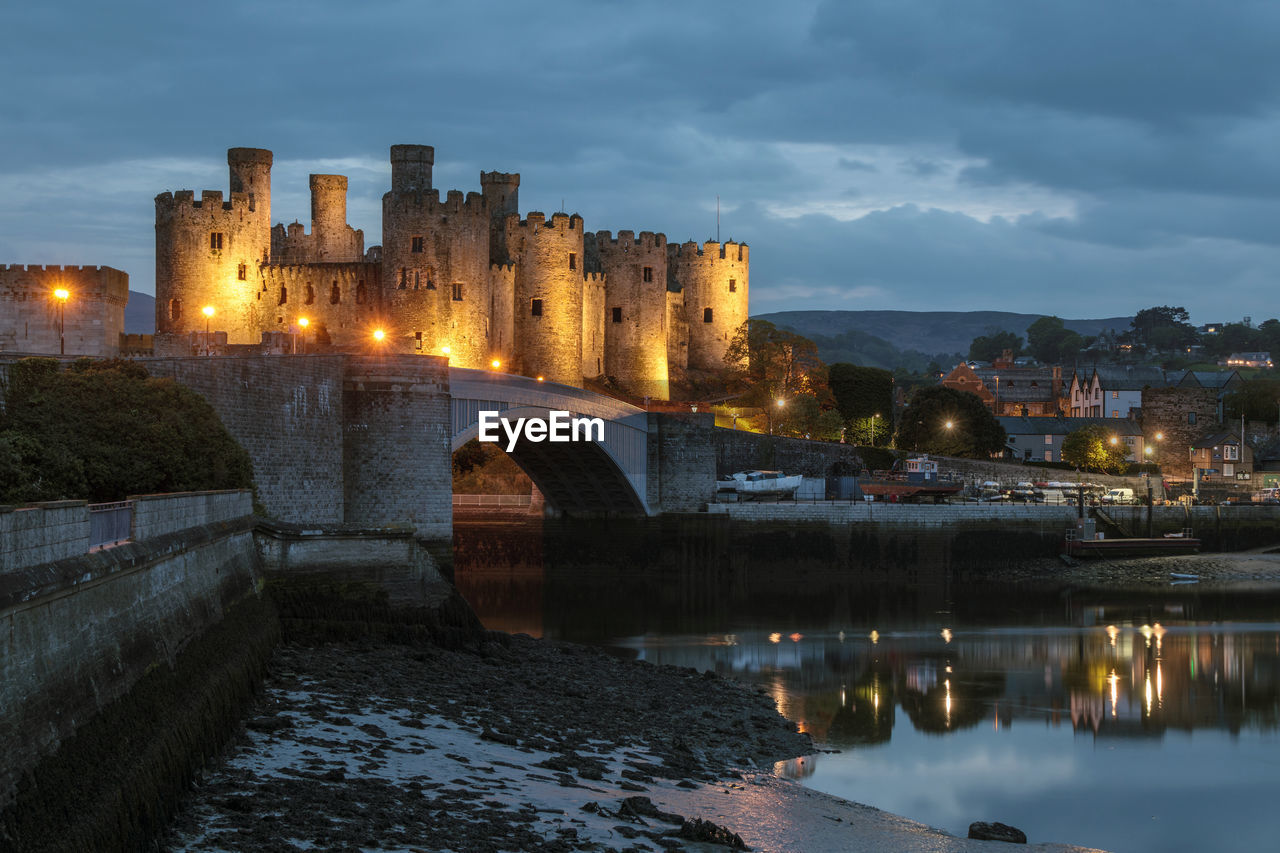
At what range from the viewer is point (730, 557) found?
48.0 m

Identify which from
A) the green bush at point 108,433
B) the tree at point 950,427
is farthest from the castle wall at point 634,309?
the green bush at point 108,433

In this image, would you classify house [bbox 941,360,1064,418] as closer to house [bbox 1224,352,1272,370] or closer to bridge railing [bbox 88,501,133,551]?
house [bbox 1224,352,1272,370]

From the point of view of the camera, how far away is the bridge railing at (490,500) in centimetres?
5009

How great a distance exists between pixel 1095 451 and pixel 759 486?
2790cm

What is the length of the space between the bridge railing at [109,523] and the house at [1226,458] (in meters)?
69.6

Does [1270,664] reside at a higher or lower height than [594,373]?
lower

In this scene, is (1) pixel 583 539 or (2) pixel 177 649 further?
(1) pixel 583 539

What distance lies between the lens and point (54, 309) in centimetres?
3634

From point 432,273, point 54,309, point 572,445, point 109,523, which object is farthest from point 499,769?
point 432,273

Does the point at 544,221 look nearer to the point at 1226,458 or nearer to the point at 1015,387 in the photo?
the point at 1226,458

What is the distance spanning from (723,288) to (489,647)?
50.8 meters

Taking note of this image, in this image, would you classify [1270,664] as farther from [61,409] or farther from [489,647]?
[61,409]

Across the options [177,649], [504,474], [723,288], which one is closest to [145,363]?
[177,649]

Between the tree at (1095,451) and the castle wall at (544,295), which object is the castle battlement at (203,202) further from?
the tree at (1095,451)
